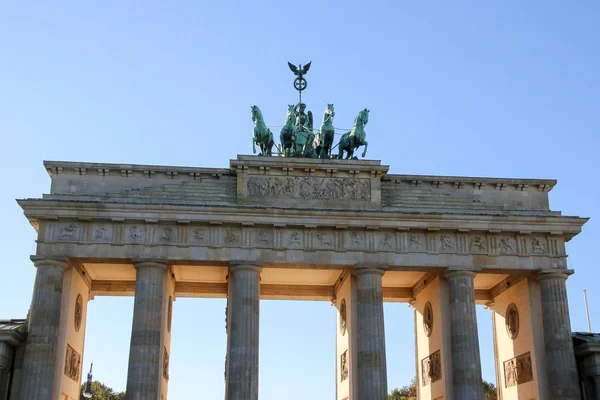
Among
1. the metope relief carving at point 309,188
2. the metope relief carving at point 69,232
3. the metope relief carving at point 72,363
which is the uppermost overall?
the metope relief carving at point 309,188

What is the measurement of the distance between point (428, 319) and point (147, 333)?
603 inches

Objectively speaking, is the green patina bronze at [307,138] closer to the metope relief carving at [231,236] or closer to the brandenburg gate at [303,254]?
the brandenburg gate at [303,254]

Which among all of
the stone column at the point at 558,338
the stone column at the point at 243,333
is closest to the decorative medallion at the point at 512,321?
the stone column at the point at 558,338

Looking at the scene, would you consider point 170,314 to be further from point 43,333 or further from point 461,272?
point 461,272

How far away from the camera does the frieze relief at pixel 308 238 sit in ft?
114

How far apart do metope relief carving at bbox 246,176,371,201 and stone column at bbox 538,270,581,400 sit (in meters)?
9.96

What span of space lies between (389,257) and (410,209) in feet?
9.22

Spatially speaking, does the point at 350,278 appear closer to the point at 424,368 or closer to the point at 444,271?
the point at 444,271

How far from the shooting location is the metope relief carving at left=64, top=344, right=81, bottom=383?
35219 millimetres

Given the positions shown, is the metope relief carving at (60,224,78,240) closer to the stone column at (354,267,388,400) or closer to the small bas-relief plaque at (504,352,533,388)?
the stone column at (354,267,388,400)

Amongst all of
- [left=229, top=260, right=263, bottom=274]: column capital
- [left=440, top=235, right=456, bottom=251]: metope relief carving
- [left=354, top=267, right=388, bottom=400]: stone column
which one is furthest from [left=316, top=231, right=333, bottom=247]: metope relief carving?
[left=440, top=235, right=456, bottom=251]: metope relief carving

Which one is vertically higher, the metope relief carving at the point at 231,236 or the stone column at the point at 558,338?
the metope relief carving at the point at 231,236

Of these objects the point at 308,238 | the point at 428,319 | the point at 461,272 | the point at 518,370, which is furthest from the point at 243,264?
the point at 518,370

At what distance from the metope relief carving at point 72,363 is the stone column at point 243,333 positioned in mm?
7723
